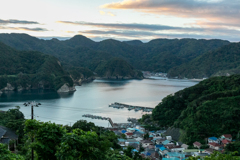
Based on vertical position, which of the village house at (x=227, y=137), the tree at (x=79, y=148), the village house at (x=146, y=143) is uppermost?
the tree at (x=79, y=148)

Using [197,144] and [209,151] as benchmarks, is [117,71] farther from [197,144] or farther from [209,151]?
[209,151]

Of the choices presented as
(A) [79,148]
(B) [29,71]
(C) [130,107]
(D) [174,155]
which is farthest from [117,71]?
(A) [79,148]

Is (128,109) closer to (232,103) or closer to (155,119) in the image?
(155,119)

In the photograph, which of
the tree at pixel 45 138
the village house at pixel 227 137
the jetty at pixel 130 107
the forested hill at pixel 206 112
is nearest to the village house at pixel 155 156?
the forested hill at pixel 206 112

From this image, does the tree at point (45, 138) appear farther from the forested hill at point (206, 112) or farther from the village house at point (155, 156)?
the forested hill at point (206, 112)

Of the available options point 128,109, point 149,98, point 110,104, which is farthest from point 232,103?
point 149,98
